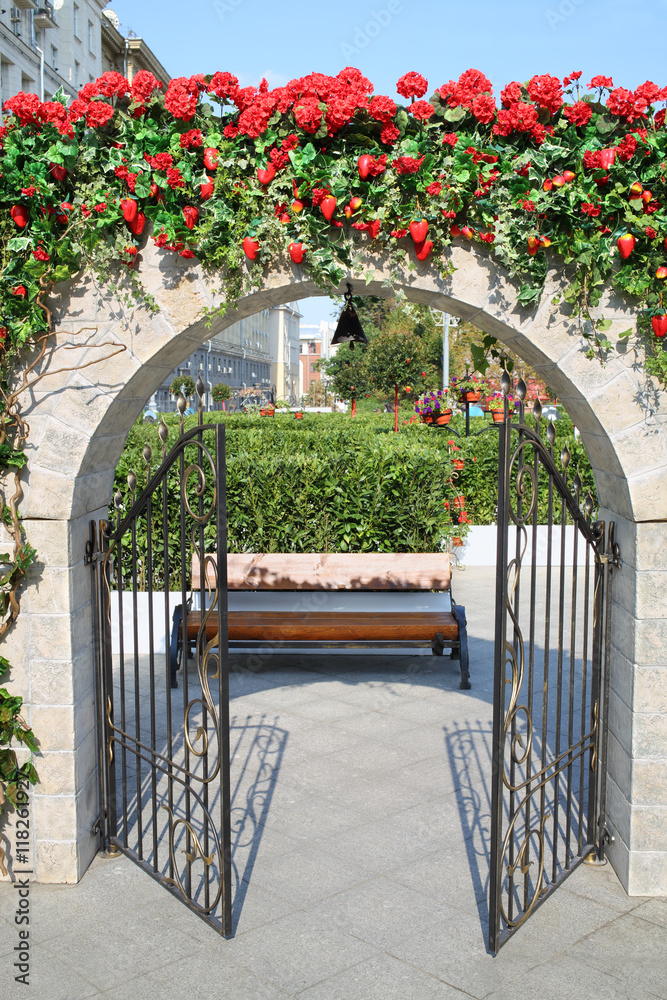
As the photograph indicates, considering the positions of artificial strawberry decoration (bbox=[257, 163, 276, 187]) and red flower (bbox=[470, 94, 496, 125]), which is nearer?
red flower (bbox=[470, 94, 496, 125])

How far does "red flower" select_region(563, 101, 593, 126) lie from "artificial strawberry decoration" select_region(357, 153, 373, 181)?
796 mm

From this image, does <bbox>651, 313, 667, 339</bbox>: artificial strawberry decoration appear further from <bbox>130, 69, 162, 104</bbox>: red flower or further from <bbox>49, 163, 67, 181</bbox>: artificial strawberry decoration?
<bbox>49, 163, 67, 181</bbox>: artificial strawberry decoration

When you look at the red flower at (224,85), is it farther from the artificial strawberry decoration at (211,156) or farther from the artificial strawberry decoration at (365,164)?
the artificial strawberry decoration at (365,164)

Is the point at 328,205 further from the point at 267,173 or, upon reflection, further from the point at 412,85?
the point at 412,85

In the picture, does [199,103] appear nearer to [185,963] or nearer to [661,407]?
[661,407]

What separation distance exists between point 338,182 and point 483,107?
621mm

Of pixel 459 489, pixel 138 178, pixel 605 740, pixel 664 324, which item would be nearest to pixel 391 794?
pixel 605 740

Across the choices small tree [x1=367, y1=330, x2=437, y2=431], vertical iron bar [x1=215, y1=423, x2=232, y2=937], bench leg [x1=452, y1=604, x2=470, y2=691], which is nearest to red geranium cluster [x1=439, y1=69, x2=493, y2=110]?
vertical iron bar [x1=215, y1=423, x2=232, y2=937]

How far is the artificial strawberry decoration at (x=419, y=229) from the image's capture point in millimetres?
3459

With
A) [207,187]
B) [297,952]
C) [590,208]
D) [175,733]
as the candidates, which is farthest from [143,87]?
[175,733]

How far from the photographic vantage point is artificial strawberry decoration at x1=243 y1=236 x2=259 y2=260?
3.51 m

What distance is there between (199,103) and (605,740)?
3349mm

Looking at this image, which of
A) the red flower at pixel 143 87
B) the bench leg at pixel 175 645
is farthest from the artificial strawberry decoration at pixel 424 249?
the bench leg at pixel 175 645

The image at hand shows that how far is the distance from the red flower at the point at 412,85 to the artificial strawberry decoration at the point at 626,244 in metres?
0.98
